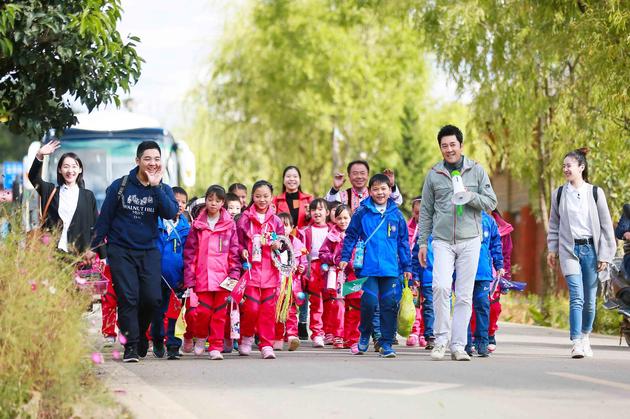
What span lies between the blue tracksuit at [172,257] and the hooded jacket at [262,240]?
0.60 meters

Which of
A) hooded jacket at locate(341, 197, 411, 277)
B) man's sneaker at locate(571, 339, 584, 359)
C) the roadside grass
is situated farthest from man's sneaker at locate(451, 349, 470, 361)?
the roadside grass

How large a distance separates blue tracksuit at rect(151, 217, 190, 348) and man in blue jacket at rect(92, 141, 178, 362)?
35.8 inches

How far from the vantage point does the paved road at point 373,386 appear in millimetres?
8508

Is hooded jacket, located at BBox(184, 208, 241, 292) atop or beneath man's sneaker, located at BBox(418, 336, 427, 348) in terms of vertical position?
atop

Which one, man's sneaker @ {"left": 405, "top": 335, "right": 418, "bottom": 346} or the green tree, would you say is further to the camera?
man's sneaker @ {"left": 405, "top": 335, "right": 418, "bottom": 346}

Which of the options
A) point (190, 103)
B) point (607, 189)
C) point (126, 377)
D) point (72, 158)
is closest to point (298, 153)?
point (190, 103)

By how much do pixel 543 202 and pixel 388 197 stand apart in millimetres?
10914

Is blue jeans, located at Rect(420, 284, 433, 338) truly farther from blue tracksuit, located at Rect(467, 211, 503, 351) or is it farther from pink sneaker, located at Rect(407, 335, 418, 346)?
blue tracksuit, located at Rect(467, 211, 503, 351)

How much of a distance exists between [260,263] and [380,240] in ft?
3.91

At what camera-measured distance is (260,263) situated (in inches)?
514

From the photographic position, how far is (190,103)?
45469mm

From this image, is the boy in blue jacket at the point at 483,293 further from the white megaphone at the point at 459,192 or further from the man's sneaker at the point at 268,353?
the man's sneaker at the point at 268,353

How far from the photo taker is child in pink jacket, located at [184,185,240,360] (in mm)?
12773

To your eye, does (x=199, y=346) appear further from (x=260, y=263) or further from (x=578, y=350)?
(x=578, y=350)
